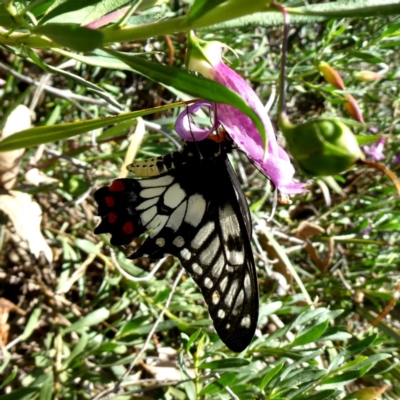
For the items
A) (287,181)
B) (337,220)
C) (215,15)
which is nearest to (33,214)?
(287,181)

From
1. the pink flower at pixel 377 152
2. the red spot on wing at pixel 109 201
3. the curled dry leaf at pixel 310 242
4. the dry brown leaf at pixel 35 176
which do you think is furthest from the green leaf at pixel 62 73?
the pink flower at pixel 377 152

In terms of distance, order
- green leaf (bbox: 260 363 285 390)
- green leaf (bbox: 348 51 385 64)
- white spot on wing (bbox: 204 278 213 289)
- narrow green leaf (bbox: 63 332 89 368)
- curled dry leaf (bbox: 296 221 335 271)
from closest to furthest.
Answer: green leaf (bbox: 260 363 285 390)
white spot on wing (bbox: 204 278 213 289)
narrow green leaf (bbox: 63 332 89 368)
green leaf (bbox: 348 51 385 64)
curled dry leaf (bbox: 296 221 335 271)

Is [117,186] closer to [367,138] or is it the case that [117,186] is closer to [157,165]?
[157,165]

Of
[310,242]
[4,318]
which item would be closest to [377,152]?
[310,242]

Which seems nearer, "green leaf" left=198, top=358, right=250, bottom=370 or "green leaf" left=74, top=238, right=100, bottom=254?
"green leaf" left=198, top=358, right=250, bottom=370

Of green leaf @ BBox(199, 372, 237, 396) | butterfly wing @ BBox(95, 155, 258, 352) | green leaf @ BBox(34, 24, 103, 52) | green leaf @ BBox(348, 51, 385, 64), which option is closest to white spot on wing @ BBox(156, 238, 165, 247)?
butterfly wing @ BBox(95, 155, 258, 352)

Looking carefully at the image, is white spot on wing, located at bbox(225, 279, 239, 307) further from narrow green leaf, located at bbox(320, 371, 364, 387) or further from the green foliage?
narrow green leaf, located at bbox(320, 371, 364, 387)

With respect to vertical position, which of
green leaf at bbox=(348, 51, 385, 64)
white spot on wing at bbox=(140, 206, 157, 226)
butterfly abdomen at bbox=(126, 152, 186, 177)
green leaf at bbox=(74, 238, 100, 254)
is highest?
green leaf at bbox=(348, 51, 385, 64)
